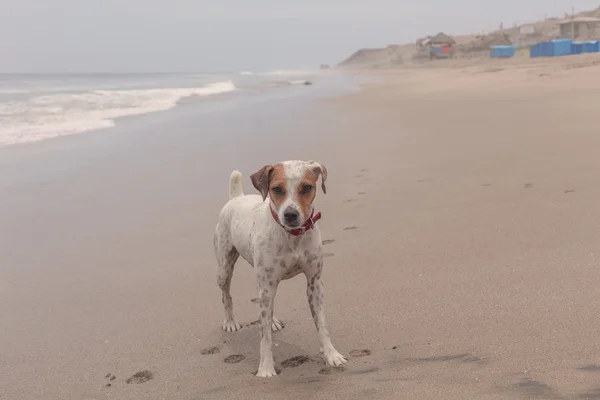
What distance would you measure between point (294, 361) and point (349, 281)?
122 cm

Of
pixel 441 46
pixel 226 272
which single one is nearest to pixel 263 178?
pixel 226 272

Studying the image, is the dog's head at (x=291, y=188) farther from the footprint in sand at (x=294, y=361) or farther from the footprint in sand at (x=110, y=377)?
the footprint in sand at (x=110, y=377)

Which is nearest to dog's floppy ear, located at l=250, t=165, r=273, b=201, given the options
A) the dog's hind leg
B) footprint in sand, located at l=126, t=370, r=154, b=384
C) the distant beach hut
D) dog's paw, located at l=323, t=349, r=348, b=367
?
the dog's hind leg

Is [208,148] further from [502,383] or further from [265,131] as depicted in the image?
[502,383]

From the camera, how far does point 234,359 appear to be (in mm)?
3941

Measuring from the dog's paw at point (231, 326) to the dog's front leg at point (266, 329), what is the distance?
623 mm

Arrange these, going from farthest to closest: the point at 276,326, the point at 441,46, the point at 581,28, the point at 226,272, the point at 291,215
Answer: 1. the point at 441,46
2. the point at 581,28
3. the point at 226,272
4. the point at 276,326
5. the point at 291,215

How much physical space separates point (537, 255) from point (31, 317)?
4174 millimetres

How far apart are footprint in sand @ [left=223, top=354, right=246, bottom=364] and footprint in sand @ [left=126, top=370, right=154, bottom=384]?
1.62ft

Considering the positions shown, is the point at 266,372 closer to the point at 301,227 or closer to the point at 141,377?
the point at 141,377

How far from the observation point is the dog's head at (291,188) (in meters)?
3.34

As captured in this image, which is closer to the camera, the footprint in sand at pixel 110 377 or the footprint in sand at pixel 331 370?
the footprint in sand at pixel 331 370

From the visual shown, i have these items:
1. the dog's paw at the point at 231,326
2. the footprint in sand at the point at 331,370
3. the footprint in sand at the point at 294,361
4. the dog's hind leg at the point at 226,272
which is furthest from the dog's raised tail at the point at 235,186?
the footprint in sand at the point at 331,370

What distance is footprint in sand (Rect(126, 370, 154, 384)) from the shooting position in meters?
3.65
